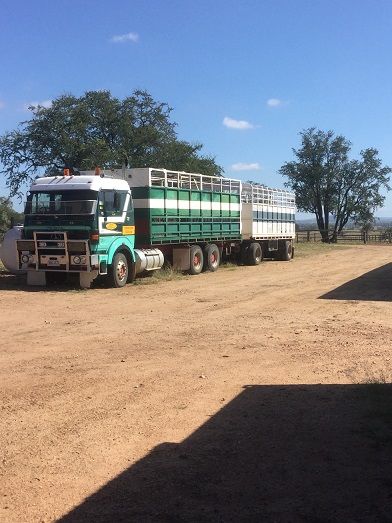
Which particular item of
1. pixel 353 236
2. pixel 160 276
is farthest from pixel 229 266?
pixel 353 236

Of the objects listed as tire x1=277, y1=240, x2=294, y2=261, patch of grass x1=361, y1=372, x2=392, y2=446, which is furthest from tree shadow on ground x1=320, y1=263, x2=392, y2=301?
tire x1=277, y1=240, x2=294, y2=261

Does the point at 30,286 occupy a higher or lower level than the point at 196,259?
lower

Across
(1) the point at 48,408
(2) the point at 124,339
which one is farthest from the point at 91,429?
(2) the point at 124,339

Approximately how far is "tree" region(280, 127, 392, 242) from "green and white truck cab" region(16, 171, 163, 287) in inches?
1663

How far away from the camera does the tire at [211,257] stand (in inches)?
849

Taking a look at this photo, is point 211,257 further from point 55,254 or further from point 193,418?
point 193,418

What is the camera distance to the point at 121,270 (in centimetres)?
1650

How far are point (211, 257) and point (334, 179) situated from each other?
38.6 m

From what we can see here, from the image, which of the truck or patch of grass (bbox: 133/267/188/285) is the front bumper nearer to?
the truck

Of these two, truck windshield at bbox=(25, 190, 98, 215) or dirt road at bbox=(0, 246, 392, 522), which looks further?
truck windshield at bbox=(25, 190, 98, 215)

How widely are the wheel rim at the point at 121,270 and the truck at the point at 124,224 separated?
29 mm

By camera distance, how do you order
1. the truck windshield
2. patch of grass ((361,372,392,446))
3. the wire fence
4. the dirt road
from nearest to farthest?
the dirt road, patch of grass ((361,372,392,446)), the truck windshield, the wire fence

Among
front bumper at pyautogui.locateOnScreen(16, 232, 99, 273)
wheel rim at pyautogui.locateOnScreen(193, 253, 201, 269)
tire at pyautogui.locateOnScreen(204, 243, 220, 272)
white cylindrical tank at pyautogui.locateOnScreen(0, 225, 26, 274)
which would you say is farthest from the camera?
tire at pyautogui.locateOnScreen(204, 243, 220, 272)

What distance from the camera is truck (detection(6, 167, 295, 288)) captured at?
50.5 feet
